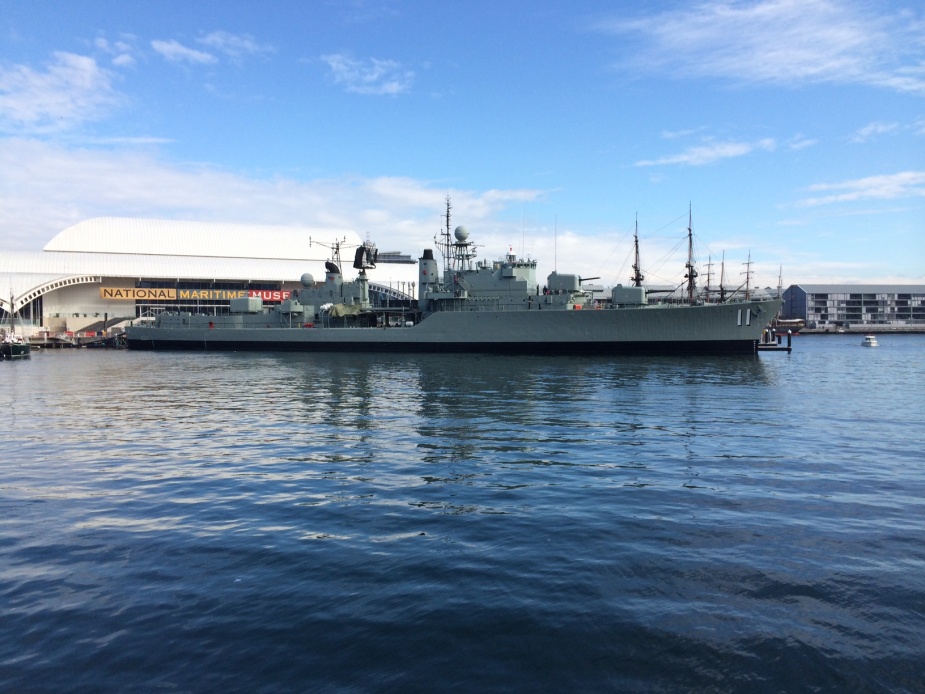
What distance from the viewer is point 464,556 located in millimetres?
7852

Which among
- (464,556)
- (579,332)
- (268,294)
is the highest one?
(268,294)

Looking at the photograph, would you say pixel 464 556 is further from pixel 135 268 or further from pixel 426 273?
pixel 135 268

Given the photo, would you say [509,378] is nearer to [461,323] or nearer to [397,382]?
[397,382]

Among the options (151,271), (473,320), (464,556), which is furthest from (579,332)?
(151,271)

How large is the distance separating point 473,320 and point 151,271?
52.9 metres

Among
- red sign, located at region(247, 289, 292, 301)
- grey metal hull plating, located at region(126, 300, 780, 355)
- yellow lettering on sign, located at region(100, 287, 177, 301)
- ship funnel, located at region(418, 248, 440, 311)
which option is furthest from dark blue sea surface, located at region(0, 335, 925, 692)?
yellow lettering on sign, located at region(100, 287, 177, 301)

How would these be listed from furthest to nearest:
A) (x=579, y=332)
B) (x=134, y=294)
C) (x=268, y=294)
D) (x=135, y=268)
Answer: (x=268, y=294)
(x=135, y=268)
(x=134, y=294)
(x=579, y=332)

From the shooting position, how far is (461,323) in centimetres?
5075

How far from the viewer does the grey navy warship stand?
46.1 metres

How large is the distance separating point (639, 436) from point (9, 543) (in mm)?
13180

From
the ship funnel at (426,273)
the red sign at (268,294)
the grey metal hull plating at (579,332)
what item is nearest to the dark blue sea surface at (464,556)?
the grey metal hull plating at (579,332)

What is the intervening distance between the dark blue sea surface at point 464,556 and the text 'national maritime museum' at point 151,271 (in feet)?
195

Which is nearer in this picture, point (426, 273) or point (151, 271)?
point (426, 273)

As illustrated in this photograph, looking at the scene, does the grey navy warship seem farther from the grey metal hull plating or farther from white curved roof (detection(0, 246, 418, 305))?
white curved roof (detection(0, 246, 418, 305))
